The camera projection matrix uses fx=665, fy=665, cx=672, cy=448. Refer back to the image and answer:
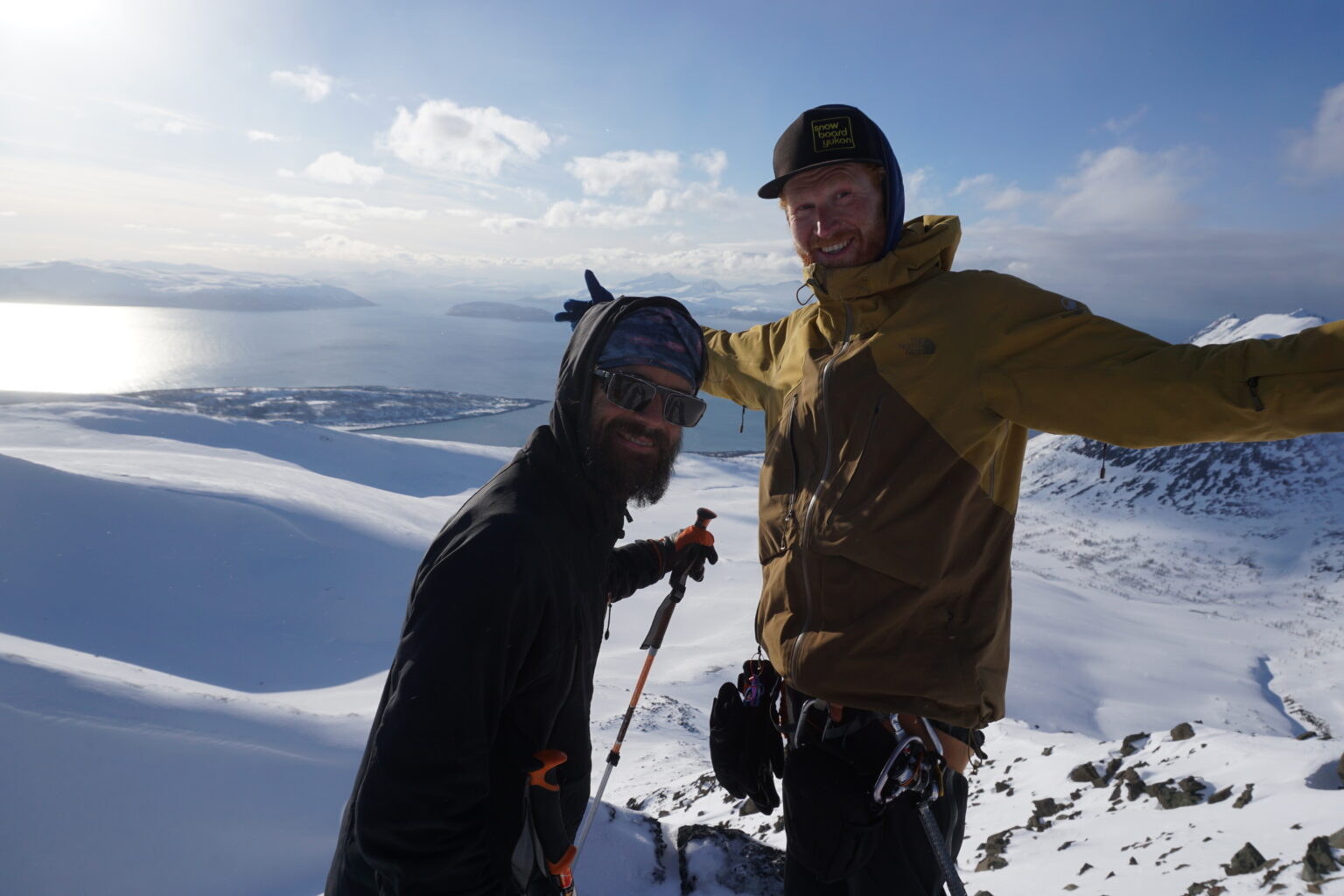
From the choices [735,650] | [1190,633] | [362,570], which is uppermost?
[362,570]

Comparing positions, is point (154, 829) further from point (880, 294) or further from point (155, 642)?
point (155, 642)

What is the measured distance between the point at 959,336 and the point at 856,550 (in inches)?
33.6

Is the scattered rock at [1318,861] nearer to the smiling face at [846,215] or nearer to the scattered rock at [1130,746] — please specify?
the scattered rock at [1130,746]

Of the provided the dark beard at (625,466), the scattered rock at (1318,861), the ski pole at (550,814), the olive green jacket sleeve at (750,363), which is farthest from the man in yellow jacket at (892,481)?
the scattered rock at (1318,861)

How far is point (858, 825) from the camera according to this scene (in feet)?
8.20

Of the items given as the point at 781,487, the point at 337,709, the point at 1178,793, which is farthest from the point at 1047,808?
the point at 337,709

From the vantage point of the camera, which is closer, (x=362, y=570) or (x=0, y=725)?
(x=0, y=725)

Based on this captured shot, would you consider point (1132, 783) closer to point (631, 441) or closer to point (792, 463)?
point (792, 463)

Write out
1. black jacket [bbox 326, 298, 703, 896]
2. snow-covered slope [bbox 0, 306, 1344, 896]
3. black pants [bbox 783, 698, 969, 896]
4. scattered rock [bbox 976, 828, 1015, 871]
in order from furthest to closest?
scattered rock [bbox 976, 828, 1015, 871] < snow-covered slope [bbox 0, 306, 1344, 896] < black pants [bbox 783, 698, 969, 896] < black jacket [bbox 326, 298, 703, 896]

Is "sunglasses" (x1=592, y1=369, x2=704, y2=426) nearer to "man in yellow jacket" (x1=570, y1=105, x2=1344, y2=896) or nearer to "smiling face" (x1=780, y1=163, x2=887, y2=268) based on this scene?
"man in yellow jacket" (x1=570, y1=105, x2=1344, y2=896)

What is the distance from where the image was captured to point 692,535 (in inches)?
154

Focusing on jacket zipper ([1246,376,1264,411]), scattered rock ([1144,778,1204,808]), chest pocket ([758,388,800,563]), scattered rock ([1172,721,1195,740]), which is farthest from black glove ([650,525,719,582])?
scattered rock ([1172,721,1195,740])

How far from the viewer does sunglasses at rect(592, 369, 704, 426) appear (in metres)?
2.39

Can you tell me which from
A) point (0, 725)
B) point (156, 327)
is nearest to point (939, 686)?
point (0, 725)
